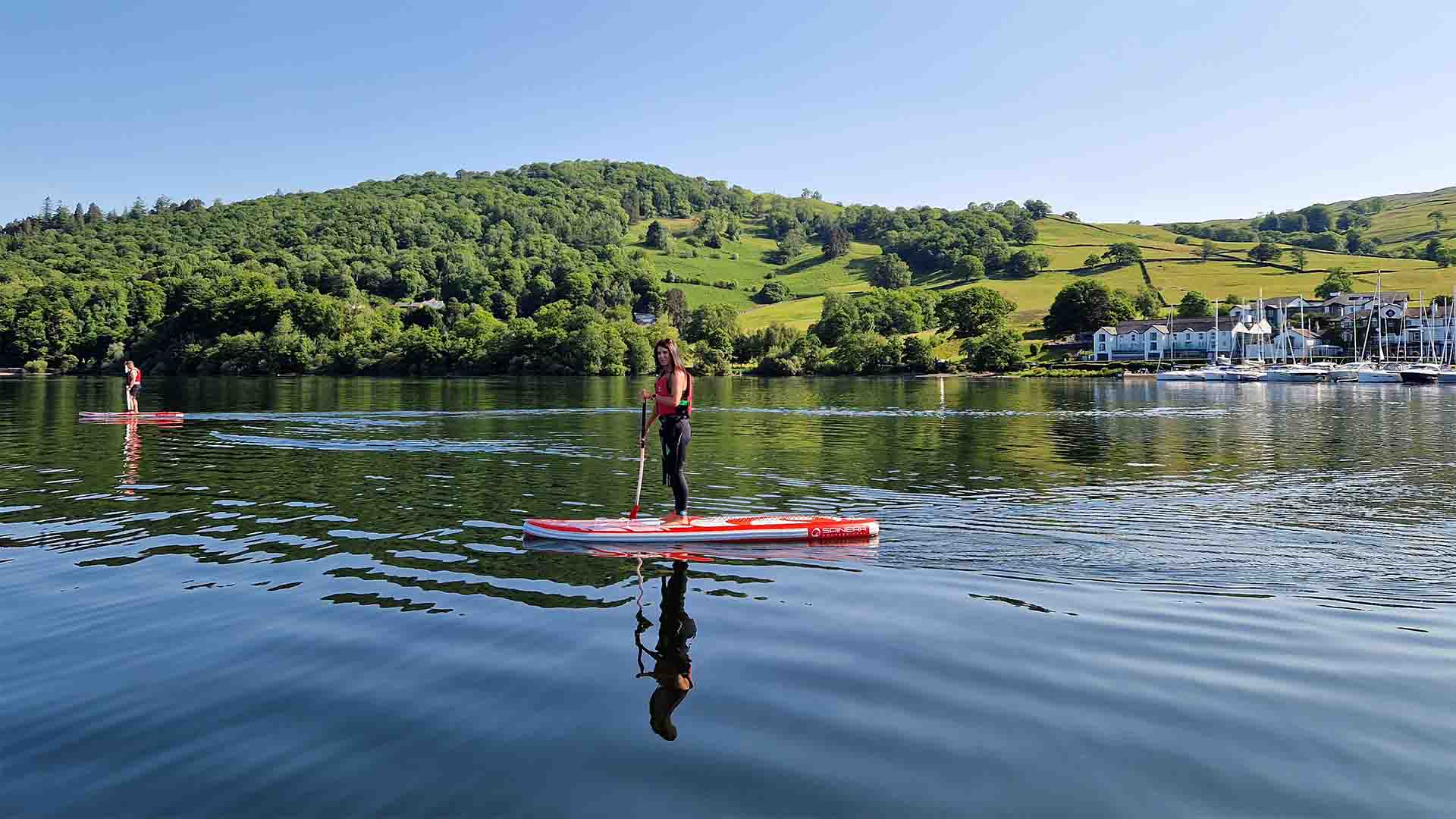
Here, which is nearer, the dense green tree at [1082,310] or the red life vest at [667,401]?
the red life vest at [667,401]

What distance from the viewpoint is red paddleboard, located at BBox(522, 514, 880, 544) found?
19.3 metres

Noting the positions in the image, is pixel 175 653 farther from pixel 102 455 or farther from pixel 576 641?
pixel 102 455

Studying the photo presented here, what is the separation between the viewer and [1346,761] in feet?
30.1

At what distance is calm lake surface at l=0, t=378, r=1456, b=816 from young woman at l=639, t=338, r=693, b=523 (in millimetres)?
1899

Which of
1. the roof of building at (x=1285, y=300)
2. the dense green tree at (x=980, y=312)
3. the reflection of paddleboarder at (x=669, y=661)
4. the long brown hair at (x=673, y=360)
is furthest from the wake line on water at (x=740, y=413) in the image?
the roof of building at (x=1285, y=300)

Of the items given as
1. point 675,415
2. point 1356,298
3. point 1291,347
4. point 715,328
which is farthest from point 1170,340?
point 675,415

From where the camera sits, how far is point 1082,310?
617 ft

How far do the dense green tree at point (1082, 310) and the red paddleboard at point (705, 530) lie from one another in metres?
180

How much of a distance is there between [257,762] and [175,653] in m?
4.10

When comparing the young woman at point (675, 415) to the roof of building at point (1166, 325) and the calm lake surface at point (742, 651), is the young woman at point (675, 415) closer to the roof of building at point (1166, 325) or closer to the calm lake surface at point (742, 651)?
the calm lake surface at point (742, 651)

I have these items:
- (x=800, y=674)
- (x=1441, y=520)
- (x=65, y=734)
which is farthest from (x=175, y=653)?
(x=1441, y=520)

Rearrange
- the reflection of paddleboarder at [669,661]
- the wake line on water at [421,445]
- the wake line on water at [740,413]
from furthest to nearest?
the wake line on water at [740,413] < the wake line on water at [421,445] < the reflection of paddleboarder at [669,661]

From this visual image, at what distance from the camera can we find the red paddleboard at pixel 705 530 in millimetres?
19281

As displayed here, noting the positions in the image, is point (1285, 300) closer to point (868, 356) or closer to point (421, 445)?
point (868, 356)
